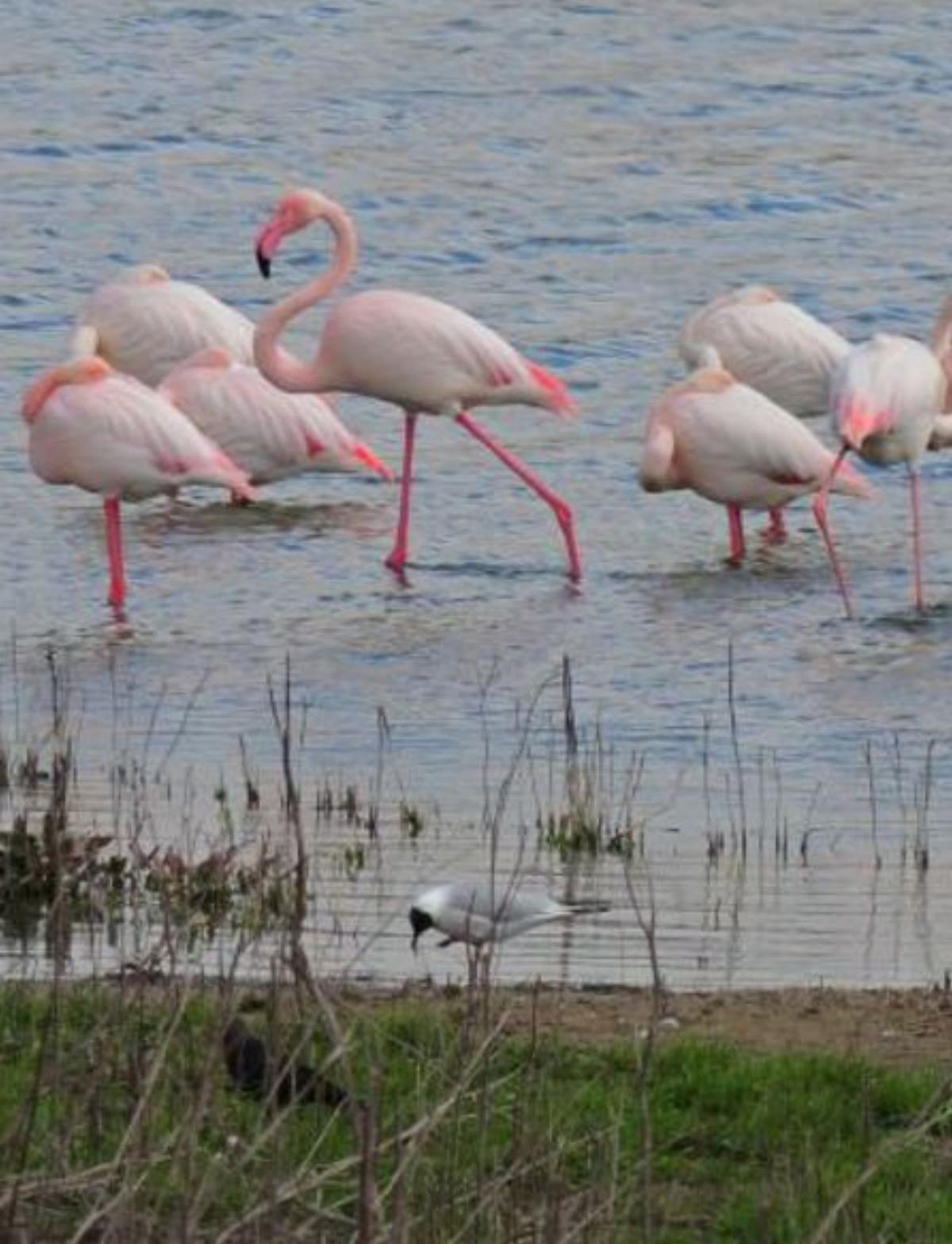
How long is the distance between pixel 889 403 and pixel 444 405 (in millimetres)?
1722

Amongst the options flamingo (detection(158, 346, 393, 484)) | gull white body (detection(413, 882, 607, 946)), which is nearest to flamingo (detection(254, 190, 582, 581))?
flamingo (detection(158, 346, 393, 484))

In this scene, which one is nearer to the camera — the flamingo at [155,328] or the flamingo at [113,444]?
the flamingo at [113,444]

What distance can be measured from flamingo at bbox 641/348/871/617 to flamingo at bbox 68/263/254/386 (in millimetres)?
2612

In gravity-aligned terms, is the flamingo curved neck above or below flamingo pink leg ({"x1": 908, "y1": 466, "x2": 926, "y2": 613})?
above

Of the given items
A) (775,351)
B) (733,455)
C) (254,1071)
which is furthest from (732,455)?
(254,1071)

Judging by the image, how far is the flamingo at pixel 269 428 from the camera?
14.6 meters

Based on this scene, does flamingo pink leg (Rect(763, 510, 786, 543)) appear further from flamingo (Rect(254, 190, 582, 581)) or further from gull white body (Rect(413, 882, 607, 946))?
gull white body (Rect(413, 882, 607, 946))

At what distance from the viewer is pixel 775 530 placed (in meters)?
14.3

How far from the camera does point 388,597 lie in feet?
43.1

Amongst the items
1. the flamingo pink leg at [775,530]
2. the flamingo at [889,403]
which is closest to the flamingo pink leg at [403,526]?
the flamingo pink leg at [775,530]

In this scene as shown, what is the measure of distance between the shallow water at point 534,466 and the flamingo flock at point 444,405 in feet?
1.00

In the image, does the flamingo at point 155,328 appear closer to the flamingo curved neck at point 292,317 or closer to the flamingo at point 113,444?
the flamingo curved neck at point 292,317

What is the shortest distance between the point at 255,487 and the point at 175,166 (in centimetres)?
672

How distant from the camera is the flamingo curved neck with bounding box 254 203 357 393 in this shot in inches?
555
